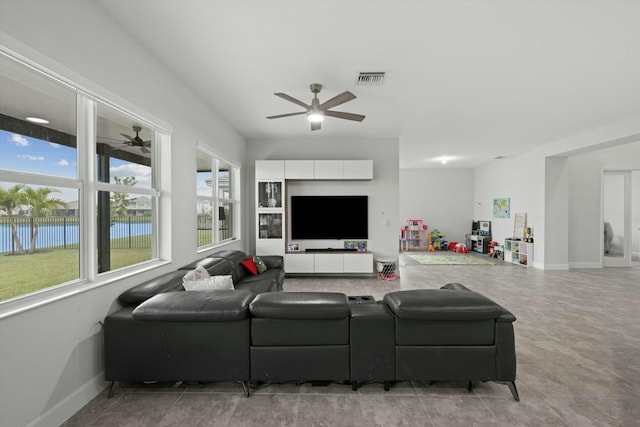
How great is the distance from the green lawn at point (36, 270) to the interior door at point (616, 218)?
32.0ft

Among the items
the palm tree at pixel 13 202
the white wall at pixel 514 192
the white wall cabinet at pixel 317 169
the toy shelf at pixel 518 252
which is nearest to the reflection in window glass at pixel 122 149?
the palm tree at pixel 13 202

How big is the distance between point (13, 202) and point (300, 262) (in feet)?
14.2

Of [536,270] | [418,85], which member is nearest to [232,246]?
[418,85]

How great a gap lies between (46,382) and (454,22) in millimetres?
3722

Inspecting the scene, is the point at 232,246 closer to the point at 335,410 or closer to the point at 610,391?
the point at 335,410

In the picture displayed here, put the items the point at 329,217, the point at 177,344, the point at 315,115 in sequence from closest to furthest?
the point at 177,344, the point at 315,115, the point at 329,217

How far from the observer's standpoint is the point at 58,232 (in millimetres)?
2016

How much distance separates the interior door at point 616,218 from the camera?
7047 mm

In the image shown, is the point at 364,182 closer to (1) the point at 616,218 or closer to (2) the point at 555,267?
(2) the point at 555,267

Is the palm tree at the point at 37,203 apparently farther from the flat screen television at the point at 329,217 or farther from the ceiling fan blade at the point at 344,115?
the flat screen television at the point at 329,217

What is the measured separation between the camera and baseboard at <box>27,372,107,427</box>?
67.7 inches

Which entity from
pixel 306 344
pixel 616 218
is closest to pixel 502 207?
pixel 616 218

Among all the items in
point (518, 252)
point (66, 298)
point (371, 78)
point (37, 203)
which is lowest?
point (518, 252)

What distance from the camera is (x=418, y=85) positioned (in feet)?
11.5
